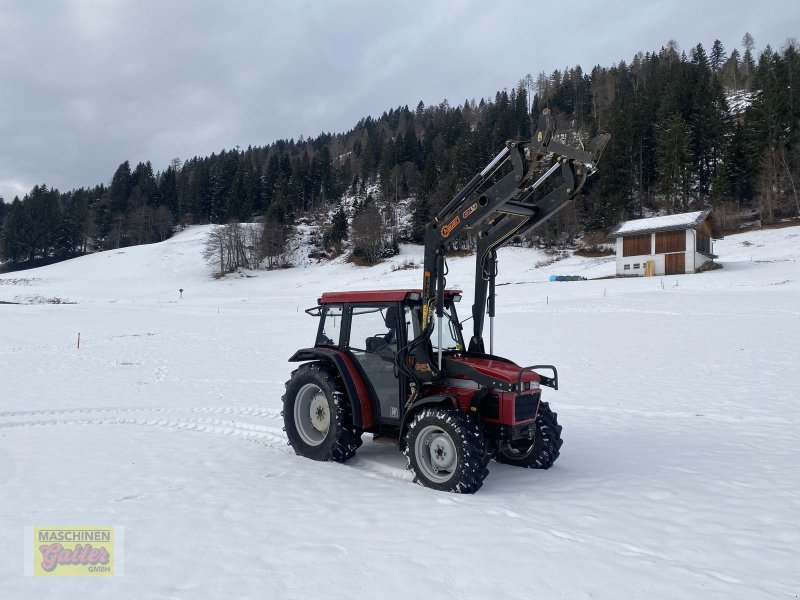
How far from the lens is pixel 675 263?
41781 millimetres

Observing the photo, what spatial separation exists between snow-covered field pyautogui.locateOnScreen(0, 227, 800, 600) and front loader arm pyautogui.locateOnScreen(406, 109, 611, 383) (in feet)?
6.34

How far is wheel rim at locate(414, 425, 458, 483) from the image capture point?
5.65m

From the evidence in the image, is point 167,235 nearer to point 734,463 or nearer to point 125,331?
point 125,331

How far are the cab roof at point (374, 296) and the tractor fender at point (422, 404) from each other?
1270mm

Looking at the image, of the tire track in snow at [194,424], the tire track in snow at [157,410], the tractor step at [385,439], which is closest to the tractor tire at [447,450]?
the tractor step at [385,439]

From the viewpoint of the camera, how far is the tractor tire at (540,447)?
6.31m

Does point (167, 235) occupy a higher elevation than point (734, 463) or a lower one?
higher

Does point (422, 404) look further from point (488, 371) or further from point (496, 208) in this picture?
point (496, 208)

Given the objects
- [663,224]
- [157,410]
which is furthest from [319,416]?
[663,224]

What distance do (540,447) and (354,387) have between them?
2338 millimetres

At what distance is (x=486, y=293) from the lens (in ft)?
23.2

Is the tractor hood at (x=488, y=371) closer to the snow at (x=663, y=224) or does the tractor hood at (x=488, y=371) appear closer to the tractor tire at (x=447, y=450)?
the tractor tire at (x=447, y=450)

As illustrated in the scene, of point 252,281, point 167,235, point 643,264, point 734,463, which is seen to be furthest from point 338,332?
point 167,235

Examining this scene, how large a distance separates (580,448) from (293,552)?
15.3 ft
